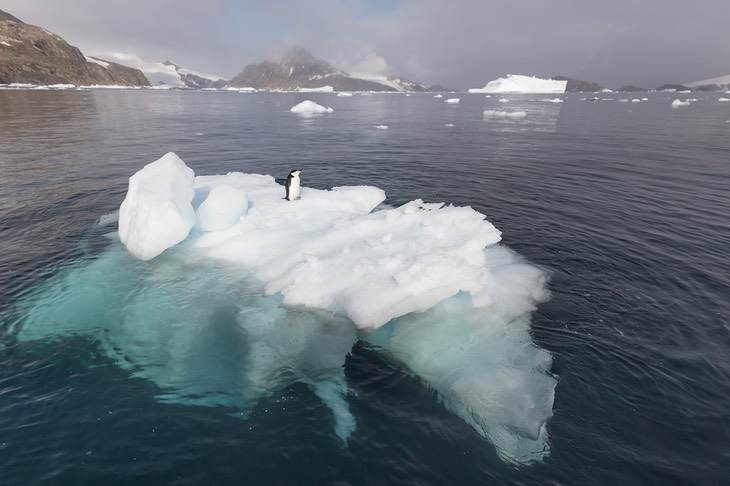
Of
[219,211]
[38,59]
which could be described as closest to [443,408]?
[219,211]

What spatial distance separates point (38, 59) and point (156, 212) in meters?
191

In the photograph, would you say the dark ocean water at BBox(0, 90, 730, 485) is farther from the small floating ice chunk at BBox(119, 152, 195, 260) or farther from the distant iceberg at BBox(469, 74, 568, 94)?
the distant iceberg at BBox(469, 74, 568, 94)

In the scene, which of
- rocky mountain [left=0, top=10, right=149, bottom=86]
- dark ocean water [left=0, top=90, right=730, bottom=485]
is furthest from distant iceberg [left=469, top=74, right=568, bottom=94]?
rocky mountain [left=0, top=10, right=149, bottom=86]

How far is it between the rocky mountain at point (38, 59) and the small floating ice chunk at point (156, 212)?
16780 cm

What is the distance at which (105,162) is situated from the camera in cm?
2308

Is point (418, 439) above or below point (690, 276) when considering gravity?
below

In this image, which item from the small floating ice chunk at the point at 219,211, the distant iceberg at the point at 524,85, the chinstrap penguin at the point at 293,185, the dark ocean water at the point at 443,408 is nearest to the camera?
the dark ocean water at the point at 443,408

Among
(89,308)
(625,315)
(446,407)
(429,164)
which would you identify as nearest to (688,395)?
(625,315)

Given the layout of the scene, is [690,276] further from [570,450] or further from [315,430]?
[315,430]

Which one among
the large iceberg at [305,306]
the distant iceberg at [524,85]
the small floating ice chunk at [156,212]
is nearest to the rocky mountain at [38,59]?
the small floating ice chunk at [156,212]

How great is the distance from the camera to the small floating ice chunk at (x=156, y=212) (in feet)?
33.1

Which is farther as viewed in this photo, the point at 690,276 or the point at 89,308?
the point at 690,276

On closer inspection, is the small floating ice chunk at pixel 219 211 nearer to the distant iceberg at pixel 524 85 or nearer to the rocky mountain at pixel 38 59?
the rocky mountain at pixel 38 59

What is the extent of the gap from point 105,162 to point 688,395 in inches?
1173
